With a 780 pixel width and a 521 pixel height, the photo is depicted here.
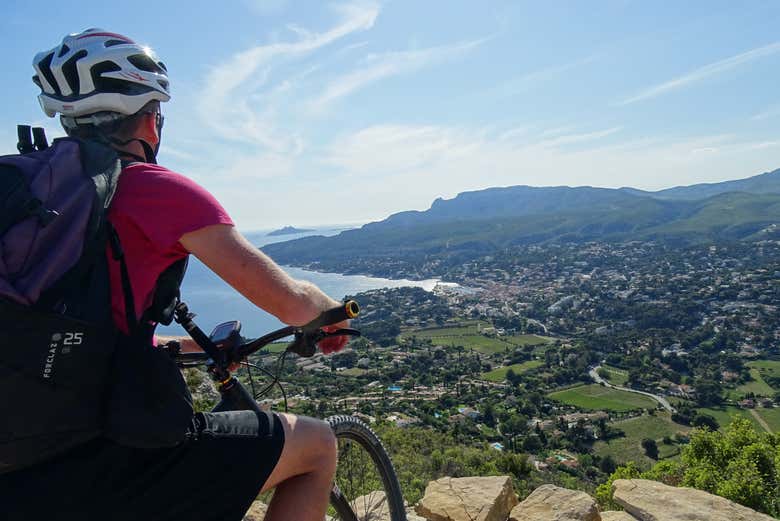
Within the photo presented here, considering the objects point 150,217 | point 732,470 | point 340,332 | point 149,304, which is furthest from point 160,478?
point 732,470

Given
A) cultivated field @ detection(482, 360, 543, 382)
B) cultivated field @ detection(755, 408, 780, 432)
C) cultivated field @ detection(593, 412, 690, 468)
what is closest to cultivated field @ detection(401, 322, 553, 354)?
cultivated field @ detection(482, 360, 543, 382)

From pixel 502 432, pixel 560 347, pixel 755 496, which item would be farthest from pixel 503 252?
pixel 755 496

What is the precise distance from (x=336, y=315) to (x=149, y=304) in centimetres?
63

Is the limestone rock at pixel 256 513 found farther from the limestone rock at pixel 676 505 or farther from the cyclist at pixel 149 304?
the limestone rock at pixel 676 505

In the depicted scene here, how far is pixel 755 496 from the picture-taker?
5.70 metres

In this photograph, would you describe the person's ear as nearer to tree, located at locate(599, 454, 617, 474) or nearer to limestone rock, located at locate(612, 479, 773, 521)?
limestone rock, located at locate(612, 479, 773, 521)

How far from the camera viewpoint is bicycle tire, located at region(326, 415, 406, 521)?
9.03 feet

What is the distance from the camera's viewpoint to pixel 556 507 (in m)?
4.08

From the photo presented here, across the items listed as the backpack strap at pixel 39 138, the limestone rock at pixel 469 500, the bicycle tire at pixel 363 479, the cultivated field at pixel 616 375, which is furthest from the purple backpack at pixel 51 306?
the cultivated field at pixel 616 375

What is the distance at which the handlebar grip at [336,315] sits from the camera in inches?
67.0

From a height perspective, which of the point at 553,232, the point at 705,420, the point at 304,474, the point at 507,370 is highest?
the point at 304,474

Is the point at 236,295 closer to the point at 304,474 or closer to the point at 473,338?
the point at 473,338

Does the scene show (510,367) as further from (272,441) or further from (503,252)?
(503,252)

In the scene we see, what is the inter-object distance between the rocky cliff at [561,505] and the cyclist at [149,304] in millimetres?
2884
